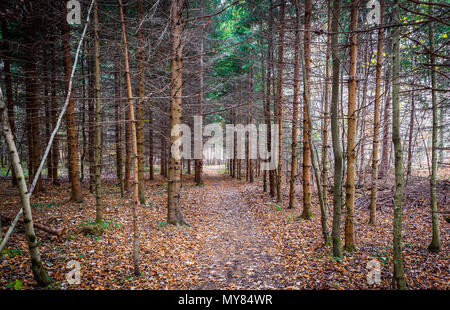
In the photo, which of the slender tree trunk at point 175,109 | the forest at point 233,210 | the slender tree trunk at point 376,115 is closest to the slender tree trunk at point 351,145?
the forest at point 233,210

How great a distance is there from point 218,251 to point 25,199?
484 cm

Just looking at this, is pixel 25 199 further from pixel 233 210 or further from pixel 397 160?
pixel 233 210

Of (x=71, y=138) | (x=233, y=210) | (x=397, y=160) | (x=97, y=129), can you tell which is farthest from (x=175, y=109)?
(x=397, y=160)

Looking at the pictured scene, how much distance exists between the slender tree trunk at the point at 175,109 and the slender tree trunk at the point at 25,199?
4.13 m

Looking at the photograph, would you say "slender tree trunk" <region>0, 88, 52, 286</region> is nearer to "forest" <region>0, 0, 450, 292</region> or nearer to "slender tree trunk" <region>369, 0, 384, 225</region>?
"forest" <region>0, 0, 450, 292</region>

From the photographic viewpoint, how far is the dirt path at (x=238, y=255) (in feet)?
16.8

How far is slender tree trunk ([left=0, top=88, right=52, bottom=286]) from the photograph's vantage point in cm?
364

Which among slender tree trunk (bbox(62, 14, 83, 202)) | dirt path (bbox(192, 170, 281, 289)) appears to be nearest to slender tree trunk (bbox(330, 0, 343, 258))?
dirt path (bbox(192, 170, 281, 289))

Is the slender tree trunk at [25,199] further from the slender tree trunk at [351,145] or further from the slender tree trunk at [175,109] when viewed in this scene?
the slender tree trunk at [351,145]

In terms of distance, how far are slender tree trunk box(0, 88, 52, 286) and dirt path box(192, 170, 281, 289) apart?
3012 mm

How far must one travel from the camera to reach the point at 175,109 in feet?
26.1

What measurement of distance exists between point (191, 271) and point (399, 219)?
180 inches

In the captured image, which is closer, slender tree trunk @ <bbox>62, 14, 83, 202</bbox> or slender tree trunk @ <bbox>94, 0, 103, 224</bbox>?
slender tree trunk @ <bbox>94, 0, 103, 224</bbox>
